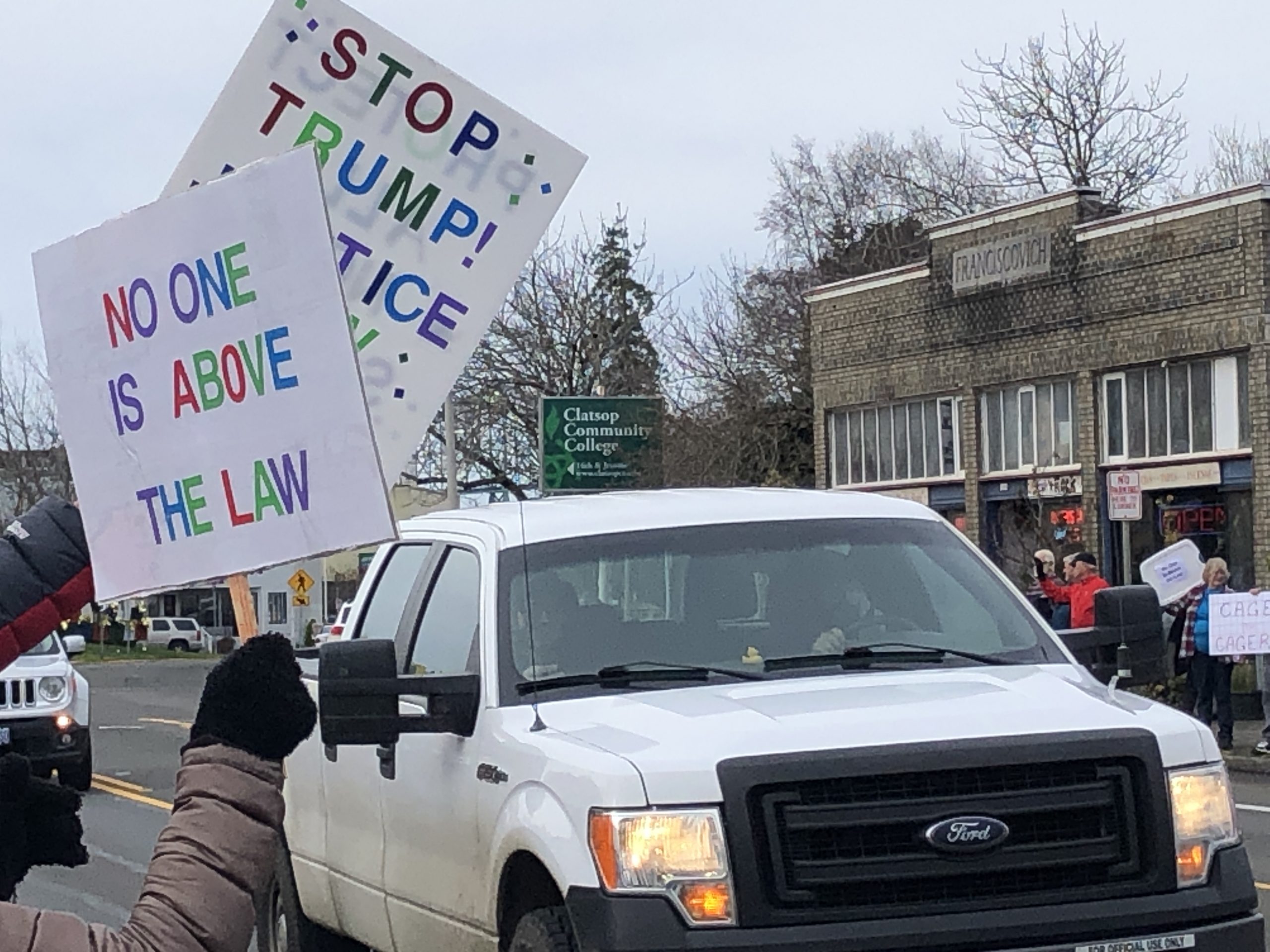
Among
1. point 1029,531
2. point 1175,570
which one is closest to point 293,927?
point 1175,570

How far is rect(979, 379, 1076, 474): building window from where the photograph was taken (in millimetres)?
31875

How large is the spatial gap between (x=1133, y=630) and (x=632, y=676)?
159 cm

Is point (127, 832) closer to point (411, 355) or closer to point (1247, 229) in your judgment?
point (411, 355)

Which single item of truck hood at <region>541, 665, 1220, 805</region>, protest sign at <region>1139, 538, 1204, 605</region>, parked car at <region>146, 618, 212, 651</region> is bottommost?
parked car at <region>146, 618, 212, 651</region>

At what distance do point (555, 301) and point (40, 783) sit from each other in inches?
1600

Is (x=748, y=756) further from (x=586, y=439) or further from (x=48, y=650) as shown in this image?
(x=586, y=439)

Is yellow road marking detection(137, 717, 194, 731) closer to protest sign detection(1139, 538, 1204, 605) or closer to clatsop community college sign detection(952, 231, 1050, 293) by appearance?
protest sign detection(1139, 538, 1204, 605)

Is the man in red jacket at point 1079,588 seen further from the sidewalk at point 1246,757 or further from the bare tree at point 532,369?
the bare tree at point 532,369

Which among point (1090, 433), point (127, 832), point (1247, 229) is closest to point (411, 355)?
point (127, 832)

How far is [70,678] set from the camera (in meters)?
17.5

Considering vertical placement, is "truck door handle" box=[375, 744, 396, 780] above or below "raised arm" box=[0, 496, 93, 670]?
below

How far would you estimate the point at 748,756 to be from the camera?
512cm

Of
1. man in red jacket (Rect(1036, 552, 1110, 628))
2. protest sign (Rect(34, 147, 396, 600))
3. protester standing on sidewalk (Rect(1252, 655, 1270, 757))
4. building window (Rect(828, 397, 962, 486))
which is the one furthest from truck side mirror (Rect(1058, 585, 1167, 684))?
building window (Rect(828, 397, 962, 486))

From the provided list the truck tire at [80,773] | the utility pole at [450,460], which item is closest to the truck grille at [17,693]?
the truck tire at [80,773]
